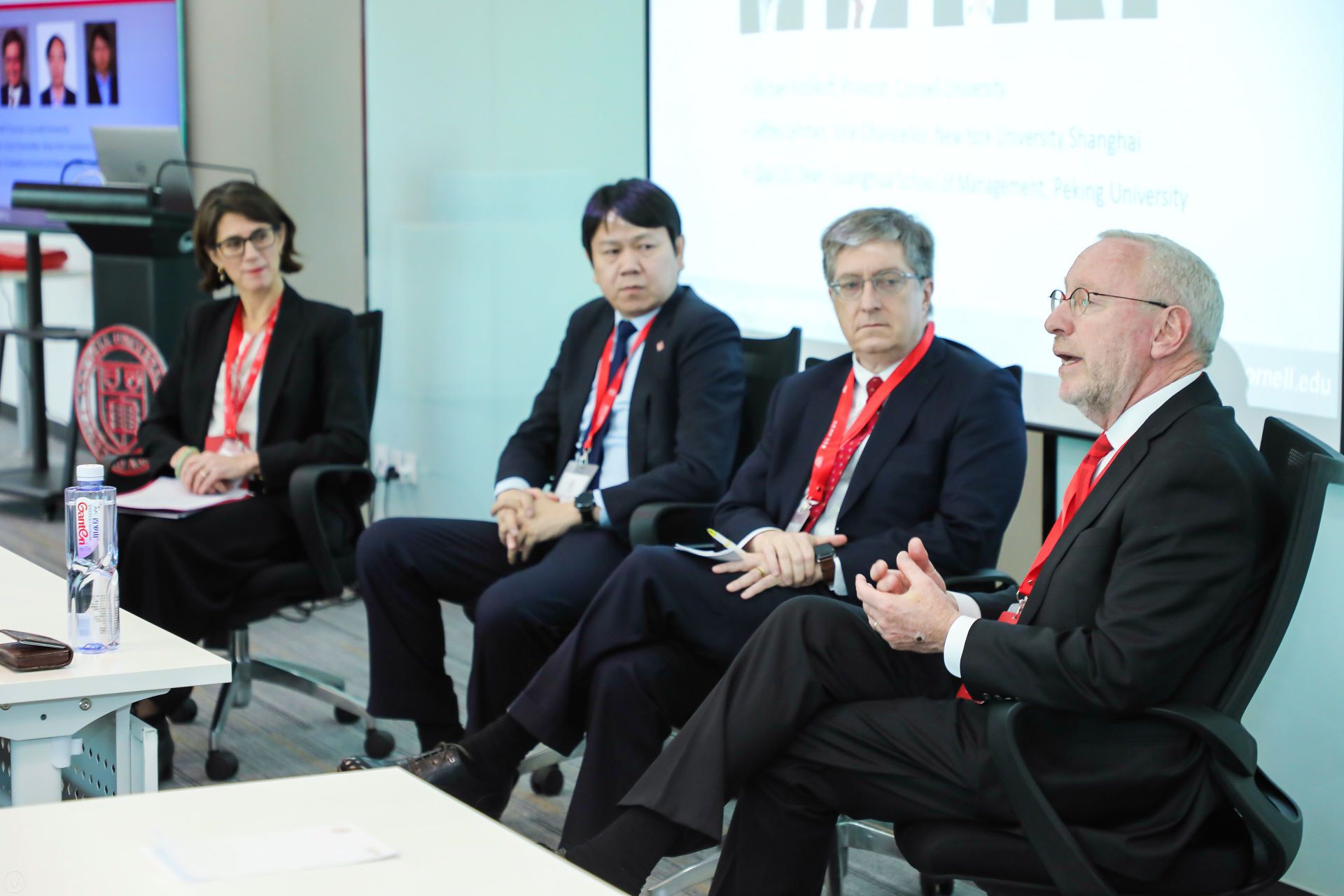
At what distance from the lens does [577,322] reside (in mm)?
3443

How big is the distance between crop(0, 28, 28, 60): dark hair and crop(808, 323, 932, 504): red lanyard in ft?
17.7

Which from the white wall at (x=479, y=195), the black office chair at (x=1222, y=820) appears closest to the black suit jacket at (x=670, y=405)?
the white wall at (x=479, y=195)

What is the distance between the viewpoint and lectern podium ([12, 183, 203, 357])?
5148mm

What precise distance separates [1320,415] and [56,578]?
2.24 m

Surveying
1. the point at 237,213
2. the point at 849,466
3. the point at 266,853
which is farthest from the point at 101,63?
the point at 266,853

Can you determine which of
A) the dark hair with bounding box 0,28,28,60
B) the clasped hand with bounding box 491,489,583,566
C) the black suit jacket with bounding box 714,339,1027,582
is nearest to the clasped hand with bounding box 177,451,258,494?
the clasped hand with bounding box 491,489,583,566

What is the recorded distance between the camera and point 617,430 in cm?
329

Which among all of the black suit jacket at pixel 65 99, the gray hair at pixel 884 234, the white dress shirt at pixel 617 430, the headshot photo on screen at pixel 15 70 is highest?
the headshot photo on screen at pixel 15 70

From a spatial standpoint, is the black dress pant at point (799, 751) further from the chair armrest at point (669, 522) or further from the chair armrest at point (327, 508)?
the chair armrest at point (327, 508)

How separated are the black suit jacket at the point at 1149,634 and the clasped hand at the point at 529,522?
4.24 feet

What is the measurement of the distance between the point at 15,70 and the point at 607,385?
4.76 m

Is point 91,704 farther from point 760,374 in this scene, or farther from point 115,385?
point 115,385

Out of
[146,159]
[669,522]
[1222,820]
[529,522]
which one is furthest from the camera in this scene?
[146,159]

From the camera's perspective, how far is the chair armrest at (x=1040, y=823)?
5.81ft
